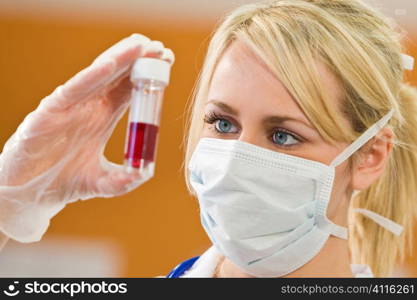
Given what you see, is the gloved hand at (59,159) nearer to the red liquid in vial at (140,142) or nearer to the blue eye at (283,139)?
the red liquid in vial at (140,142)

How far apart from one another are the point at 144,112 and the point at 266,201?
305mm

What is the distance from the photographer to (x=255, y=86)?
1.22 meters

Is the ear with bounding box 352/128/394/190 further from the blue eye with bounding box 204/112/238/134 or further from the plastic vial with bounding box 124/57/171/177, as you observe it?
the plastic vial with bounding box 124/57/171/177

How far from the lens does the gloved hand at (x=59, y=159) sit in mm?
1294

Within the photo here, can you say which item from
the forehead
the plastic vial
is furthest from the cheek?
the plastic vial

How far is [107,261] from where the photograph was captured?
226 cm

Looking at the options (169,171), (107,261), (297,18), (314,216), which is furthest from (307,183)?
(107,261)

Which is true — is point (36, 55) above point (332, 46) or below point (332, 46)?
above

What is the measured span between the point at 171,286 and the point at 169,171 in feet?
2.60

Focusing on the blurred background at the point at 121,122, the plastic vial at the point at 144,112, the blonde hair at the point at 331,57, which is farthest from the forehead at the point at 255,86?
the blurred background at the point at 121,122

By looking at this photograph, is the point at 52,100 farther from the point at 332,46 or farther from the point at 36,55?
the point at 36,55

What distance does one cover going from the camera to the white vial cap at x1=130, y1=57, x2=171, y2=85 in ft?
3.74

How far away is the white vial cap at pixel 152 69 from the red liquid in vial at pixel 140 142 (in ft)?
0.32

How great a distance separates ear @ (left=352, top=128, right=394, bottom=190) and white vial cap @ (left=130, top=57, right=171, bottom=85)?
0.46 meters
